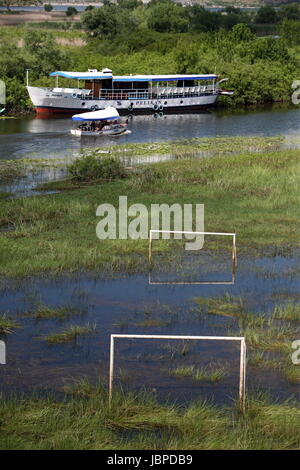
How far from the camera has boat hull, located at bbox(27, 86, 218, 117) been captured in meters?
70.6

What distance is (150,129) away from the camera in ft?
211

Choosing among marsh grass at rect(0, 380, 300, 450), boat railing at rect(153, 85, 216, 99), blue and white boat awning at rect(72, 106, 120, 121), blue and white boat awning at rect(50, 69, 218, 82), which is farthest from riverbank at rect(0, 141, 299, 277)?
boat railing at rect(153, 85, 216, 99)

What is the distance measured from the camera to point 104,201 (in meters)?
33.8

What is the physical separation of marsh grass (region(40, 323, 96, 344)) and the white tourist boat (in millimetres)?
51645

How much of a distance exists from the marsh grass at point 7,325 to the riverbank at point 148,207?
3708 millimetres

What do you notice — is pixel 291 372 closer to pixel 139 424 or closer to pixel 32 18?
pixel 139 424

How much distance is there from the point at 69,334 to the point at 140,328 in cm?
179

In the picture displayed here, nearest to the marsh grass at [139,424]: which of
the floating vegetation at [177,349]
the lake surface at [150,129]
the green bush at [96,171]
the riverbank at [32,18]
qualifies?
the floating vegetation at [177,349]

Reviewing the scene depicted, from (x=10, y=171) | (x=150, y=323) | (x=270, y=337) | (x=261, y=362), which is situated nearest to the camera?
(x=261, y=362)

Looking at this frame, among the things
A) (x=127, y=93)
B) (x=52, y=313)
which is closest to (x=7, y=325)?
(x=52, y=313)

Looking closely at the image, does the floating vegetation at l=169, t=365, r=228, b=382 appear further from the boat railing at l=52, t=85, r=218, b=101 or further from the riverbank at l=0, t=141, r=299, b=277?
the boat railing at l=52, t=85, r=218, b=101

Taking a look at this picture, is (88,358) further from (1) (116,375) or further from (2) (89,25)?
(2) (89,25)

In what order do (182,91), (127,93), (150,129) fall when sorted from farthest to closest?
(182,91), (127,93), (150,129)

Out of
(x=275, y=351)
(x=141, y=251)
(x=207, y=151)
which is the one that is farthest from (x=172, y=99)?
(x=275, y=351)
